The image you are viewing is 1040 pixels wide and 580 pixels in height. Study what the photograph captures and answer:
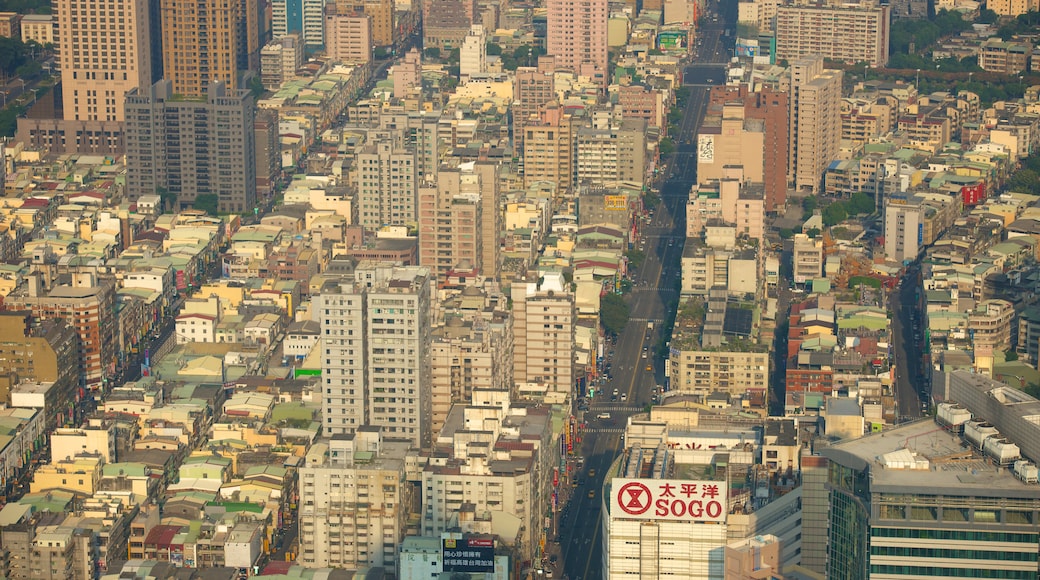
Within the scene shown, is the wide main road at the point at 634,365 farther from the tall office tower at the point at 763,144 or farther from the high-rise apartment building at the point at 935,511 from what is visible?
the high-rise apartment building at the point at 935,511

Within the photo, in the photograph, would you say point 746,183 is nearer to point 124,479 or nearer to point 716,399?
point 716,399

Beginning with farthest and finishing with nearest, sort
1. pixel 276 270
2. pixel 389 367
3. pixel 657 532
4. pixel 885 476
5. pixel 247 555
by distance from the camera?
pixel 276 270 < pixel 389 367 < pixel 247 555 < pixel 657 532 < pixel 885 476

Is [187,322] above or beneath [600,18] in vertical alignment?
beneath

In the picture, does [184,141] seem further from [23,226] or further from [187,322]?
[187,322]

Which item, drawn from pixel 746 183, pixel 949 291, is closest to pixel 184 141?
pixel 746 183

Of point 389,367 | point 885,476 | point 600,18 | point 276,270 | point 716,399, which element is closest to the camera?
point 885,476

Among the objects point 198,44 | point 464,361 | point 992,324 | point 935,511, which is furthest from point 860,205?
point 935,511

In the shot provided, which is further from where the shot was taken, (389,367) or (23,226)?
(23,226)

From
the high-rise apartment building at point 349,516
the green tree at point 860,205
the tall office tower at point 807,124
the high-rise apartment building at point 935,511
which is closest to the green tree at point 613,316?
the green tree at point 860,205
